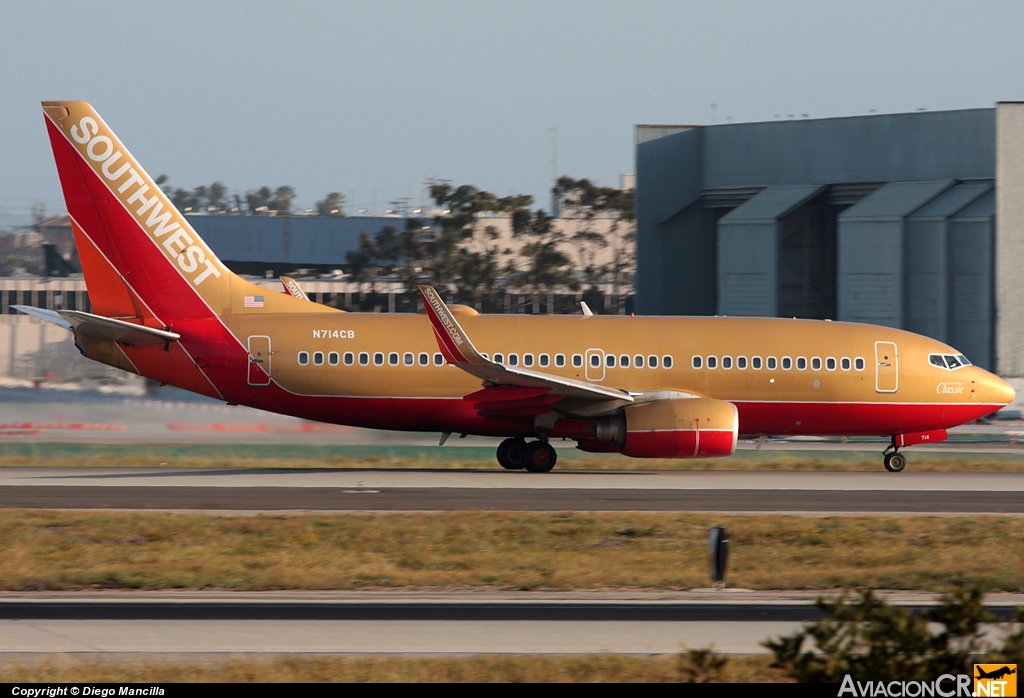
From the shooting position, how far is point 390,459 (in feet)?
107

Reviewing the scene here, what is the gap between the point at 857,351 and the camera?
30.2 meters

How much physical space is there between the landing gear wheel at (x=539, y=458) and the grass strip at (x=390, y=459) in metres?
1.79

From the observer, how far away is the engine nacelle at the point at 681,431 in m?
27.2

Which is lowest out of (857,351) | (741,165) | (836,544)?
(836,544)

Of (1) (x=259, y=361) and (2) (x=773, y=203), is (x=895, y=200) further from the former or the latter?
(1) (x=259, y=361)

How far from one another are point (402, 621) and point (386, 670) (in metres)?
2.66

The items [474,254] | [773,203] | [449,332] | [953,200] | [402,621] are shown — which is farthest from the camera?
[474,254]

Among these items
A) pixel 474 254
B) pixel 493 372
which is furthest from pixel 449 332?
pixel 474 254

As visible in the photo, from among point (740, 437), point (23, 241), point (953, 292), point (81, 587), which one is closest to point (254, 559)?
point (81, 587)

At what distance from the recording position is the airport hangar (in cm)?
4919

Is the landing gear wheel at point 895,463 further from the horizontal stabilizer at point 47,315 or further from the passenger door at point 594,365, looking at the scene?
the horizontal stabilizer at point 47,315

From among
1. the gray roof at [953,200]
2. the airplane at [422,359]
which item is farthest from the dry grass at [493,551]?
the gray roof at [953,200]

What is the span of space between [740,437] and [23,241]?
148 metres

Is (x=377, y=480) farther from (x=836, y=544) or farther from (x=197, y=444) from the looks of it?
(x=836, y=544)
